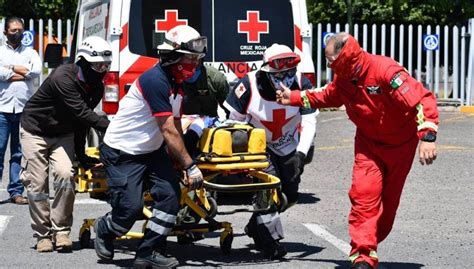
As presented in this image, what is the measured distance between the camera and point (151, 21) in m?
13.1

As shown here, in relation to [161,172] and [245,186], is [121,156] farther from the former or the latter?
[245,186]

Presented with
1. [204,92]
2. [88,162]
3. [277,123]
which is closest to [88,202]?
[204,92]

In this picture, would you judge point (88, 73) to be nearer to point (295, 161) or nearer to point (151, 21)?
point (295, 161)

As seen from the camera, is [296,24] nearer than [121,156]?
No

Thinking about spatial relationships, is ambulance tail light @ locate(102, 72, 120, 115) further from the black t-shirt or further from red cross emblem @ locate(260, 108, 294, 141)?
red cross emblem @ locate(260, 108, 294, 141)

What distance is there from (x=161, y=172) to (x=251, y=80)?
138cm

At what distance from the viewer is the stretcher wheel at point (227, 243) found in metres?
9.75

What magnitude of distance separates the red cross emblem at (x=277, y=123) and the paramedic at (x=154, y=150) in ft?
3.60

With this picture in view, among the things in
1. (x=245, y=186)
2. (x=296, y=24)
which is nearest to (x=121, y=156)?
(x=245, y=186)

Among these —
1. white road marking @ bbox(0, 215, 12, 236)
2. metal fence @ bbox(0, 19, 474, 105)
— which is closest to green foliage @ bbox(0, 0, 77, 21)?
metal fence @ bbox(0, 19, 474, 105)

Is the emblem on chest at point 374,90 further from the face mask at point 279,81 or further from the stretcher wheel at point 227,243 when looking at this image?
the stretcher wheel at point 227,243

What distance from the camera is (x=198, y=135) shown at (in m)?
9.59

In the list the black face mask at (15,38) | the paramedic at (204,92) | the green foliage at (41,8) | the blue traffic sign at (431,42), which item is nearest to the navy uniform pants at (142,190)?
the paramedic at (204,92)

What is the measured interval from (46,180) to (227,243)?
5.40 feet
